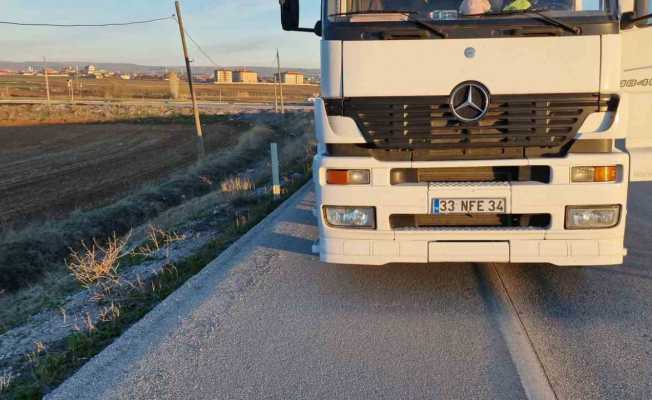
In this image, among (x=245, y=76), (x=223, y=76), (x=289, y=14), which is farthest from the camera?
(x=223, y=76)

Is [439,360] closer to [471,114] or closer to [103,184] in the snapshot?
[471,114]

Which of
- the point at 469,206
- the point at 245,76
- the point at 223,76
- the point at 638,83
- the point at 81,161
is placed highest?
the point at 223,76

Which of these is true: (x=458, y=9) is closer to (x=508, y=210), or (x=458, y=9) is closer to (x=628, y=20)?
(x=628, y=20)

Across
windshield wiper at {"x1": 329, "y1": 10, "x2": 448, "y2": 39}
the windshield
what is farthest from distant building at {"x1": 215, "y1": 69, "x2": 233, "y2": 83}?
windshield wiper at {"x1": 329, "y1": 10, "x2": 448, "y2": 39}

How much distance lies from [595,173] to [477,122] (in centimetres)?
100

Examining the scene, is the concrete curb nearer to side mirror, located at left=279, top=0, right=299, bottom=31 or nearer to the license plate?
the license plate

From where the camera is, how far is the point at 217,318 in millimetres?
4777

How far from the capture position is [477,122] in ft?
15.7

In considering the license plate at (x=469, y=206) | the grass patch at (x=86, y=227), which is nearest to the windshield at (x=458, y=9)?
the license plate at (x=469, y=206)

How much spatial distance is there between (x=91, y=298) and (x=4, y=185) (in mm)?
14394

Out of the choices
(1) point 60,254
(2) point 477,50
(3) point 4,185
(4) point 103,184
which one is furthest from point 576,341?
(3) point 4,185

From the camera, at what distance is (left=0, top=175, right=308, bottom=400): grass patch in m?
3.87

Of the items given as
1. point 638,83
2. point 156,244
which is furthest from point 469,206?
point 156,244

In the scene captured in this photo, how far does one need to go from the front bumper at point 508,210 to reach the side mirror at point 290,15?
4.78 ft
